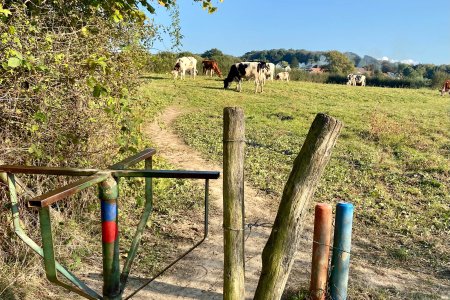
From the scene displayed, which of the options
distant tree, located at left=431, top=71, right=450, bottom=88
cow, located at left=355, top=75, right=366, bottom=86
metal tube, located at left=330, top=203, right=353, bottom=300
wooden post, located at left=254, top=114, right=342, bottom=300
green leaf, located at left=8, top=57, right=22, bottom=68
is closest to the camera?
wooden post, located at left=254, top=114, right=342, bottom=300

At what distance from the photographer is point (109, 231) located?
218cm

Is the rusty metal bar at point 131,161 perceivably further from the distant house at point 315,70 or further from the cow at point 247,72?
the distant house at point 315,70

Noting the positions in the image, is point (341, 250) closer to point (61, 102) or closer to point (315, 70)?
point (61, 102)

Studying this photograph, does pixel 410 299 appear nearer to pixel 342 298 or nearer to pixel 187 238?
pixel 342 298

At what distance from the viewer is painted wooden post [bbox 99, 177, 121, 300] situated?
7.06 ft

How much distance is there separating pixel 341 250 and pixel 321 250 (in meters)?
0.17

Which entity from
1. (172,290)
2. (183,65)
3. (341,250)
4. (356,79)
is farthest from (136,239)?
(356,79)

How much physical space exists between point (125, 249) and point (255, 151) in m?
4.71

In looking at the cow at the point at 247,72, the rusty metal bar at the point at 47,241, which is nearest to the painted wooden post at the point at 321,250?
the rusty metal bar at the point at 47,241

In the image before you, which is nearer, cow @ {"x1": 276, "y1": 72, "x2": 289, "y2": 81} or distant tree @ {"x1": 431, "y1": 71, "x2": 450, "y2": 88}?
cow @ {"x1": 276, "y1": 72, "x2": 289, "y2": 81}

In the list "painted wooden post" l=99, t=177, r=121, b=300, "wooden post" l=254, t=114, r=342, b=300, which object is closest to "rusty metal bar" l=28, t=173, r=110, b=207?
"painted wooden post" l=99, t=177, r=121, b=300

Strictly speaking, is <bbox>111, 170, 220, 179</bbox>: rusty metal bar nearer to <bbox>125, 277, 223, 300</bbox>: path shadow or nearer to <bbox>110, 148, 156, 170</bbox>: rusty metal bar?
<bbox>110, 148, 156, 170</bbox>: rusty metal bar

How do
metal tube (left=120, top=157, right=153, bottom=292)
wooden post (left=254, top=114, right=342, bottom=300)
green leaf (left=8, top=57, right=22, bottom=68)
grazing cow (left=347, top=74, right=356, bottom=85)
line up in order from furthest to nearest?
1. grazing cow (left=347, top=74, right=356, bottom=85)
2. green leaf (left=8, top=57, right=22, bottom=68)
3. wooden post (left=254, top=114, right=342, bottom=300)
4. metal tube (left=120, top=157, right=153, bottom=292)

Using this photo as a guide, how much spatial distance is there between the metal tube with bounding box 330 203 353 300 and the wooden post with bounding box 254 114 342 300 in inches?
30.8
